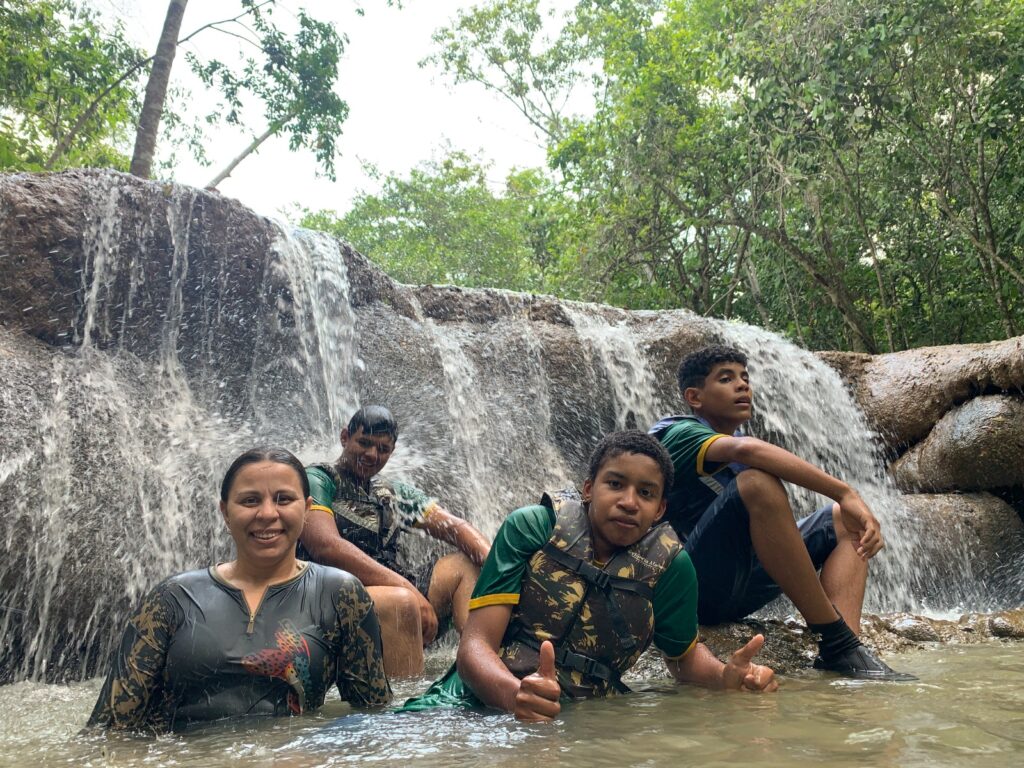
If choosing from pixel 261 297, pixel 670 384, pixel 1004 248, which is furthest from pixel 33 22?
pixel 1004 248

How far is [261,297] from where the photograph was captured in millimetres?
6883

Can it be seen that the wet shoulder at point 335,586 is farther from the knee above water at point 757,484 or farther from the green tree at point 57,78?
the green tree at point 57,78

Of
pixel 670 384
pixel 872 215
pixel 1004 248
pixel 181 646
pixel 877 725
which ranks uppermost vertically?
pixel 872 215

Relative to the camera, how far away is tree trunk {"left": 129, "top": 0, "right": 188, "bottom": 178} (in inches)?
430

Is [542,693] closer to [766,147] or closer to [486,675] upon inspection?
[486,675]

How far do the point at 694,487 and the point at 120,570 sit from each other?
2855 mm

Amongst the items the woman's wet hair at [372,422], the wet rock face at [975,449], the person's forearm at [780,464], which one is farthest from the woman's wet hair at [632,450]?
the wet rock face at [975,449]

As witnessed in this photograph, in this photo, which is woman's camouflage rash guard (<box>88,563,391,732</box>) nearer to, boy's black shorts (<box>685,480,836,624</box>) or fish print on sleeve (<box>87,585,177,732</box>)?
fish print on sleeve (<box>87,585,177,732</box>)

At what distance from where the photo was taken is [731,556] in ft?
11.7

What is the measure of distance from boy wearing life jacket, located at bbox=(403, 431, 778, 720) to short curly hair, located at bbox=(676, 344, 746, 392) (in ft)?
3.44

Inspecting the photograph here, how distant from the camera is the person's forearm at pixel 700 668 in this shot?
2.88 metres

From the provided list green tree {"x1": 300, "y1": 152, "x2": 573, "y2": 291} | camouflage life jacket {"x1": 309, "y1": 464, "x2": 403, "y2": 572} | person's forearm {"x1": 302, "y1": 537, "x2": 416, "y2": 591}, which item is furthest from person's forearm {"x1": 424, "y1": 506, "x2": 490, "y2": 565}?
green tree {"x1": 300, "y1": 152, "x2": 573, "y2": 291}

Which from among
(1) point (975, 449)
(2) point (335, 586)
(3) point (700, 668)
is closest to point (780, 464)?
(3) point (700, 668)

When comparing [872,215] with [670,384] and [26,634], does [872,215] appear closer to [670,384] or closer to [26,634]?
[670,384]
